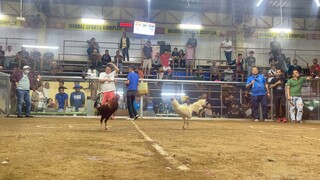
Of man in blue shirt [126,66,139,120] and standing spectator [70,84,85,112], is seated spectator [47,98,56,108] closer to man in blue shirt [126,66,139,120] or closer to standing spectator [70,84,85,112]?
standing spectator [70,84,85,112]

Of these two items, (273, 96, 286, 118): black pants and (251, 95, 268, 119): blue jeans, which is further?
(273, 96, 286, 118): black pants

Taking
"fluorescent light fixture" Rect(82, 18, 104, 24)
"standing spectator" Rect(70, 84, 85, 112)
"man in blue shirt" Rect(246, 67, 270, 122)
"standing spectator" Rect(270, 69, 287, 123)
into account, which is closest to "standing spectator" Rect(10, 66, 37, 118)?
"standing spectator" Rect(70, 84, 85, 112)

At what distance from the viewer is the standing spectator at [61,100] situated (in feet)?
51.5

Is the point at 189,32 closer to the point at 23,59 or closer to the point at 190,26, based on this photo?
the point at 190,26

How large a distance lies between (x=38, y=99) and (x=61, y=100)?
966 millimetres

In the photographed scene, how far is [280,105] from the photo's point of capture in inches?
601

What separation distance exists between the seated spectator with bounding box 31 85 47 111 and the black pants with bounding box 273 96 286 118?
9.73 m

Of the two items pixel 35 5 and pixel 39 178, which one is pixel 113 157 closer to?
pixel 39 178

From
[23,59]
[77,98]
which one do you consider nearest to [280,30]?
[23,59]

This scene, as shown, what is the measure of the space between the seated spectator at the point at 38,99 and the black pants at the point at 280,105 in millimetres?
9730

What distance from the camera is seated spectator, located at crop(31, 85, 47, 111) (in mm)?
15482

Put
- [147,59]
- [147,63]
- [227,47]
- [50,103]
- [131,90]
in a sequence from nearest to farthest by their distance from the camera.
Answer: [131,90] < [50,103] < [147,63] < [147,59] < [227,47]

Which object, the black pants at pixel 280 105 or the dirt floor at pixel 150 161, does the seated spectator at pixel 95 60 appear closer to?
the black pants at pixel 280 105

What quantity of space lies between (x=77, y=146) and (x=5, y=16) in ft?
88.9
